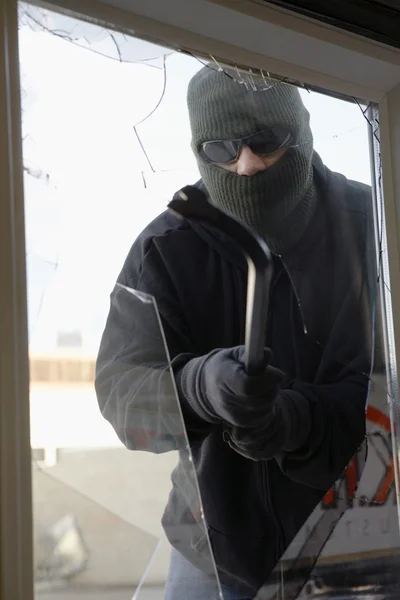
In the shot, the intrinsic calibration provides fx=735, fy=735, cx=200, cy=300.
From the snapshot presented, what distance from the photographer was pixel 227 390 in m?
1.23

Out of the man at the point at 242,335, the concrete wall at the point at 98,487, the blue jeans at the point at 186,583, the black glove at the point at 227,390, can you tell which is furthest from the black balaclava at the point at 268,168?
the blue jeans at the point at 186,583

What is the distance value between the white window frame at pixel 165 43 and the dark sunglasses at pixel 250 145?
0.14 metres

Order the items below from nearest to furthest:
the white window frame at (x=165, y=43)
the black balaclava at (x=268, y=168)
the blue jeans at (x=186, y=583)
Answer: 1. the white window frame at (x=165, y=43)
2. the blue jeans at (x=186, y=583)
3. the black balaclava at (x=268, y=168)

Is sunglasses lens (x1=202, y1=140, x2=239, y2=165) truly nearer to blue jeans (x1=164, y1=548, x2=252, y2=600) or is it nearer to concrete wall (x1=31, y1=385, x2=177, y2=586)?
concrete wall (x1=31, y1=385, x2=177, y2=586)

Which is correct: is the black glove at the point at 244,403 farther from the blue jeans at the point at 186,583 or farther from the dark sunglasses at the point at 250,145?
the dark sunglasses at the point at 250,145

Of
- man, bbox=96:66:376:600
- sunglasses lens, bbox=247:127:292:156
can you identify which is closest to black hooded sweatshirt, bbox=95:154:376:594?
man, bbox=96:66:376:600

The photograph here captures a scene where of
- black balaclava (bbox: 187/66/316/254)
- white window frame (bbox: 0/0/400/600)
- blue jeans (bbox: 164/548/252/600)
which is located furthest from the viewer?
black balaclava (bbox: 187/66/316/254)

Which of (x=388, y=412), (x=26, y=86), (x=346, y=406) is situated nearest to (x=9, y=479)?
(x=26, y=86)

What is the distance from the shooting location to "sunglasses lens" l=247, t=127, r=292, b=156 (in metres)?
1.34

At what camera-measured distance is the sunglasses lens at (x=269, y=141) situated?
134cm

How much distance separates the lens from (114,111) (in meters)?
1.21

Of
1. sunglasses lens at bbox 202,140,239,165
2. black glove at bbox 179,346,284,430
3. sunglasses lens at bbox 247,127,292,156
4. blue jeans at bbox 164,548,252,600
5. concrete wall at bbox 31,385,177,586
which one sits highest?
sunglasses lens at bbox 247,127,292,156

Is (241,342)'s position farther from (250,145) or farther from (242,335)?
(250,145)

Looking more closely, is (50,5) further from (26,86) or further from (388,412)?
(388,412)
